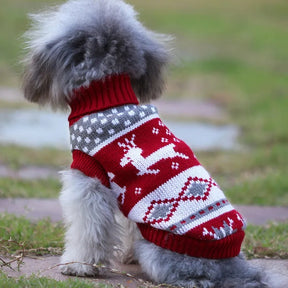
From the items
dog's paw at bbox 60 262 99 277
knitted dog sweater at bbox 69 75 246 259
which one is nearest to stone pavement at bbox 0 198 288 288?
dog's paw at bbox 60 262 99 277

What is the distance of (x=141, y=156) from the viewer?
3791mm

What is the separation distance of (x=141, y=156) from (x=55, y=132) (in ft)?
19.9

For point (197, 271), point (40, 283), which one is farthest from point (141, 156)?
point (40, 283)

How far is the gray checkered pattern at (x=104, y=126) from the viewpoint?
12.6 ft

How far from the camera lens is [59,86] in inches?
162

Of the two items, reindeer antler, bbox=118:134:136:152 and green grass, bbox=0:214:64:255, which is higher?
reindeer antler, bbox=118:134:136:152

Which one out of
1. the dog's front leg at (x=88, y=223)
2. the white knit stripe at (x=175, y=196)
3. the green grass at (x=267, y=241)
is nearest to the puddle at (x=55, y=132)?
the green grass at (x=267, y=241)

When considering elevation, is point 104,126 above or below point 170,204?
above

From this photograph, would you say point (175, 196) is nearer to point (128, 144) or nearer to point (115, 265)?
point (128, 144)

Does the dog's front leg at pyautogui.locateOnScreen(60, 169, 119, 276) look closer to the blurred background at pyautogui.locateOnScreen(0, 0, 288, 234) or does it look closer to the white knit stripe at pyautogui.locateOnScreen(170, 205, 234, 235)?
the white knit stripe at pyautogui.locateOnScreen(170, 205, 234, 235)

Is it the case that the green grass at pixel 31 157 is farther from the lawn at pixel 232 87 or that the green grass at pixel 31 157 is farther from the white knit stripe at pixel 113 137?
the white knit stripe at pixel 113 137

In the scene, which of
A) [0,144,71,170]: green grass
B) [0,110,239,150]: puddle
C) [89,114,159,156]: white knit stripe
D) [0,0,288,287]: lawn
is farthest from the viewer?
[0,110,239,150]: puddle

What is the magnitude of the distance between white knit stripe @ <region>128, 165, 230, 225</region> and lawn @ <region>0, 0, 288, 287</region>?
1008mm

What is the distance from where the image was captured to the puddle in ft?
29.5
